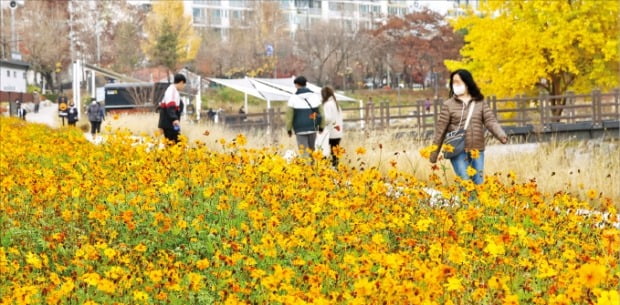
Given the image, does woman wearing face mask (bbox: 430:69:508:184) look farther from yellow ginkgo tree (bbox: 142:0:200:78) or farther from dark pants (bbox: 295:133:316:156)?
yellow ginkgo tree (bbox: 142:0:200:78)

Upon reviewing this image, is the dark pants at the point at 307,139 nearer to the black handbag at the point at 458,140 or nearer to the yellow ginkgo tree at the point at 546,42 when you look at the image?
the black handbag at the point at 458,140

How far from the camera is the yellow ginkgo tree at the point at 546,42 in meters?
35.0

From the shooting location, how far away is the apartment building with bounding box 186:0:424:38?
95.9 m

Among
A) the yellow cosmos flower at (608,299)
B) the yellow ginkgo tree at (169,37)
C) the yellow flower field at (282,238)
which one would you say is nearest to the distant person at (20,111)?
the yellow ginkgo tree at (169,37)

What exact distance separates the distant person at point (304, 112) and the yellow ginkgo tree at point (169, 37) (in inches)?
2246

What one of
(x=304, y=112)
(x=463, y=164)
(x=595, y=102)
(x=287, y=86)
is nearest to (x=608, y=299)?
(x=463, y=164)

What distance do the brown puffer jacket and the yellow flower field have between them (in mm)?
1313

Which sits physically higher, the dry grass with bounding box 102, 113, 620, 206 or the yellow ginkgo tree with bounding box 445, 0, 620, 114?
the yellow ginkgo tree with bounding box 445, 0, 620, 114

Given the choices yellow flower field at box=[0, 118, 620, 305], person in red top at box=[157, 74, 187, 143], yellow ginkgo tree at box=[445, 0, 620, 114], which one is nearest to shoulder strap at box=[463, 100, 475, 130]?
yellow flower field at box=[0, 118, 620, 305]

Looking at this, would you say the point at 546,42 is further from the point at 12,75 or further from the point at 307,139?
the point at 12,75

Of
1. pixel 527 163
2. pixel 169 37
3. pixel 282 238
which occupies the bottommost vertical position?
pixel 527 163

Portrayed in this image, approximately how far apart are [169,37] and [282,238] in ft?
215

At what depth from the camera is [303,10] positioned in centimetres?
10938

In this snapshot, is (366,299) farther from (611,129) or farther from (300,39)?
(300,39)
